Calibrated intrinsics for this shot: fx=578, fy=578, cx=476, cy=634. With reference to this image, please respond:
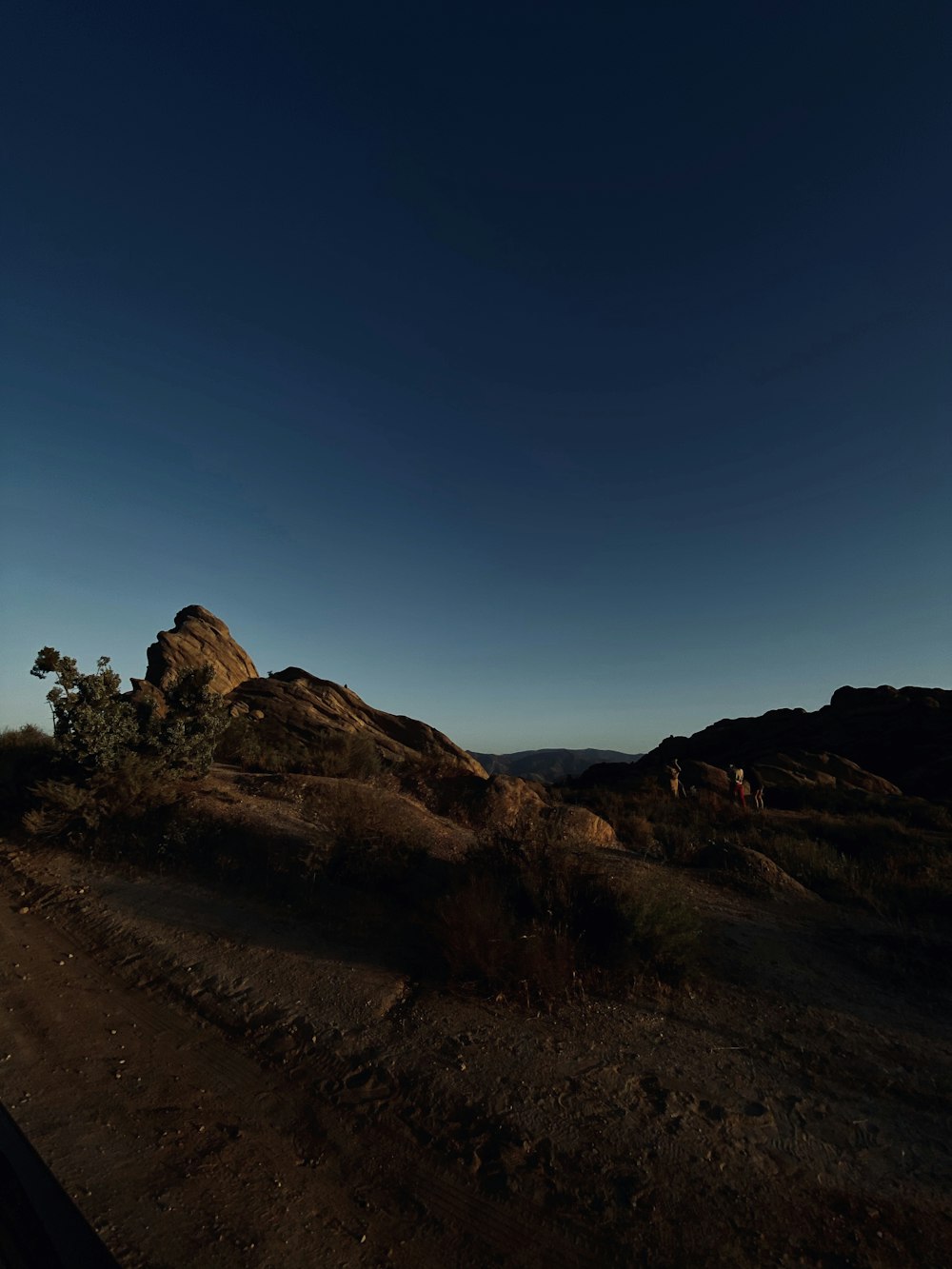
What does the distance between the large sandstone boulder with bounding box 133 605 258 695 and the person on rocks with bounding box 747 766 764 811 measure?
71.1 feet

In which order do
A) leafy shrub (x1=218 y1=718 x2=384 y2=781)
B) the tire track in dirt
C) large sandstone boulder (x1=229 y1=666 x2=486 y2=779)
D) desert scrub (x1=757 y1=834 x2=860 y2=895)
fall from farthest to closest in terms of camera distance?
large sandstone boulder (x1=229 y1=666 x2=486 y2=779) < leafy shrub (x1=218 y1=718 x2=384 y2=781) < desert scrub (x1=757 y1=834 x2=860 y2=895) < the tire track in dirt

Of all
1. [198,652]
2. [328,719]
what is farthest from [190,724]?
[198,652]

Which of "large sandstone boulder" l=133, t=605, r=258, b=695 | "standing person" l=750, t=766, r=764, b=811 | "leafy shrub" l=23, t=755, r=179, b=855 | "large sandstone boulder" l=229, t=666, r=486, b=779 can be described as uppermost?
"large sandstone boulder" l=133, t=605, r=258, b=695

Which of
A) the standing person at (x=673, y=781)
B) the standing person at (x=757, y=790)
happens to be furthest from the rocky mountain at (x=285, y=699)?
the standing person at (x=757, y=790)

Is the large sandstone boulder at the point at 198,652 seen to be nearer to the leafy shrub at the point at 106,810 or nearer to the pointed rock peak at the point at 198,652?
the pointed rock peak at the point at 198,652

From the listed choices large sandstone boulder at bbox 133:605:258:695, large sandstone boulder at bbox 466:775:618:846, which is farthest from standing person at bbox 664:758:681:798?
large sandstone boulder at bbox 133:605:258:695

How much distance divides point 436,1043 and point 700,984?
3.26 metres

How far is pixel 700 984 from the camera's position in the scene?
6.62m

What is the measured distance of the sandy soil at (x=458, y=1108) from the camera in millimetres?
3480

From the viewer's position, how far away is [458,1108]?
4480mm

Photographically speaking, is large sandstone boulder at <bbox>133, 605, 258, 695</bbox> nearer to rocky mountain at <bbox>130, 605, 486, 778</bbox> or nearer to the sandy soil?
rocky mountain at <bbox>130, 605, 486, 778</bbox>

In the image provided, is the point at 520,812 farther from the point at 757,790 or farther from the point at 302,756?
the point at 757,790

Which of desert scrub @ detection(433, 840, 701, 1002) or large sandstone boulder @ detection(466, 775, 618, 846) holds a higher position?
large sandstone boulder @ detection(466, 775, 618, 846)

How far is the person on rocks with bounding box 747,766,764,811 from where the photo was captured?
22.5 meters
